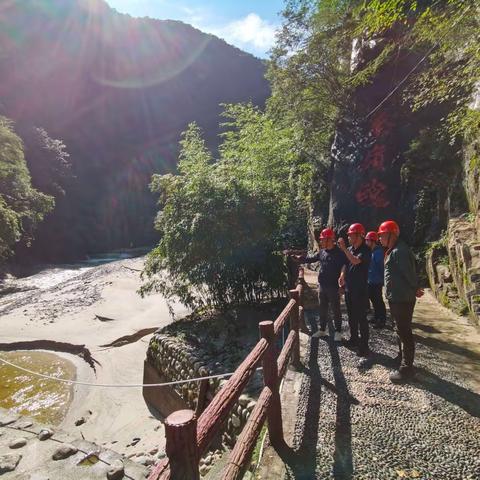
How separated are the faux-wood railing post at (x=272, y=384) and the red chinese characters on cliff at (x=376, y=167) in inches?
365

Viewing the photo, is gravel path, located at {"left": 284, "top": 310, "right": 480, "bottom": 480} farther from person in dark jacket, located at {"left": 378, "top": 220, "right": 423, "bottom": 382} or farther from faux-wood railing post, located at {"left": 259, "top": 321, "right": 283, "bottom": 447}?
person in dark jacket, located at {"left": 378, "top": 220, "right": 423, "bottom": 382}

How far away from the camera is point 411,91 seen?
10922 millimetres

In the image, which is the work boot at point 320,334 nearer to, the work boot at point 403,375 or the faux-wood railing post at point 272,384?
the work boot at point 403,375

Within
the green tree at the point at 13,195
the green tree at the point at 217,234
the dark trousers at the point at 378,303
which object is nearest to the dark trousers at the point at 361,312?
the dark trousers at the point at 378,303

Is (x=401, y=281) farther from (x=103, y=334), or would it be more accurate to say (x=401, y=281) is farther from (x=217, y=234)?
(x=103, y=334)

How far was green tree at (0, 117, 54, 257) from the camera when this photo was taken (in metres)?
17.0

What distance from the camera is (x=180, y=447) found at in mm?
1464

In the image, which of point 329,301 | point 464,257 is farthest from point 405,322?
point 464,257

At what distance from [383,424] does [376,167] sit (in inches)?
389

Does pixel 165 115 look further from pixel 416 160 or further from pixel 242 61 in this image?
pixel 416 160

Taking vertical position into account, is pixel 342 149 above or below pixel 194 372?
above

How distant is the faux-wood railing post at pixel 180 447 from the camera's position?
146 centimetres

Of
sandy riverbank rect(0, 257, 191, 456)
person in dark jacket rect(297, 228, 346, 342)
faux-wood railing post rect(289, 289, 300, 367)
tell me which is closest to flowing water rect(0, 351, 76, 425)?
sandy riverbank rect(0, 257, 191, 456)

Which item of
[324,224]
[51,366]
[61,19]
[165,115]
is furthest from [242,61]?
[51,366]
